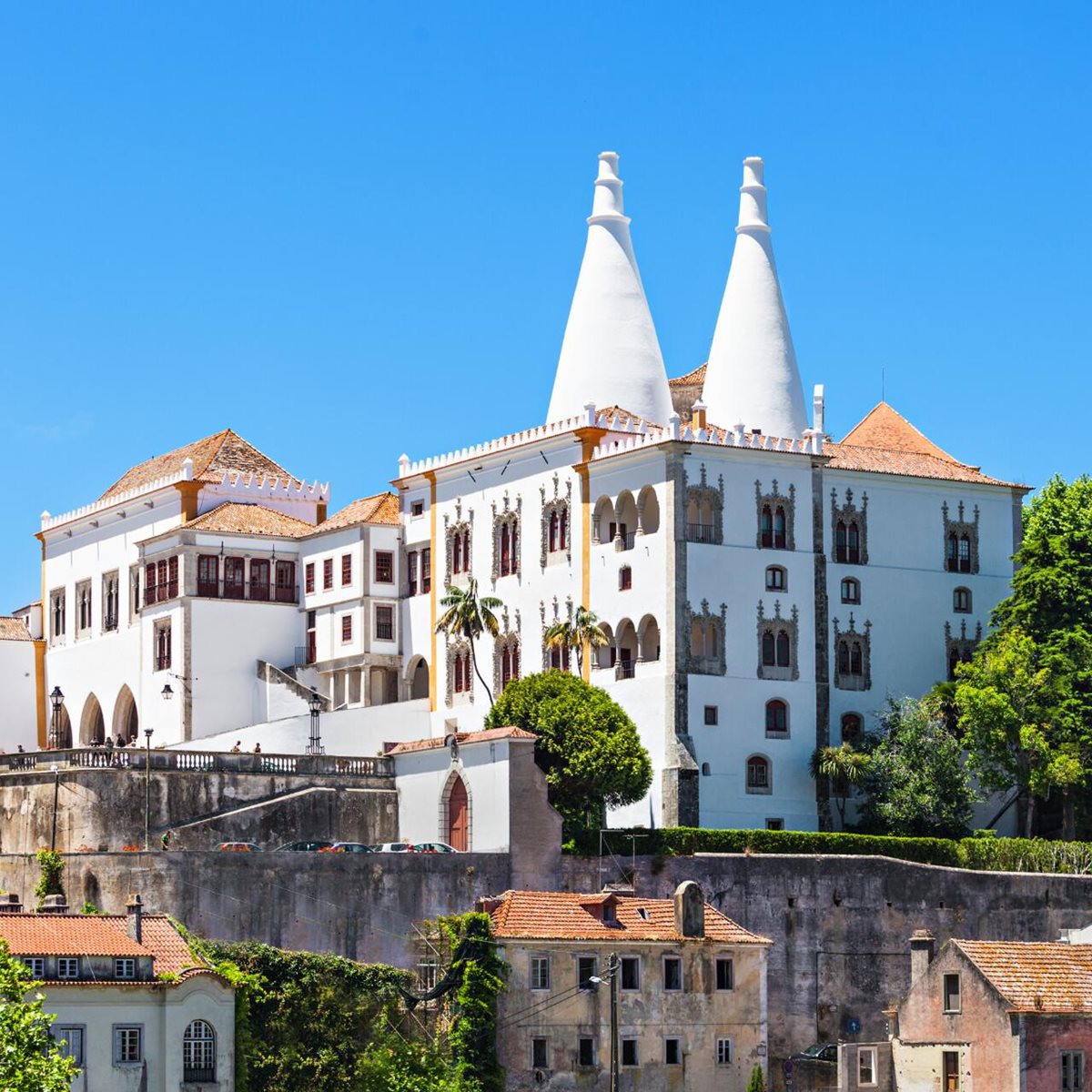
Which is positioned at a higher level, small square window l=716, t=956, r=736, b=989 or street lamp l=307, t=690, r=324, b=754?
street lamp l=307, t=690, r=324, b=754

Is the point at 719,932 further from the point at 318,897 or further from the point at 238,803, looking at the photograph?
the point at 238,803

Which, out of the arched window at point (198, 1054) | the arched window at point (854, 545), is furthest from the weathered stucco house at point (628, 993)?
the arched window at point (854, 545)

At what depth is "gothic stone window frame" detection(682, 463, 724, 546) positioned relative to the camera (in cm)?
8750

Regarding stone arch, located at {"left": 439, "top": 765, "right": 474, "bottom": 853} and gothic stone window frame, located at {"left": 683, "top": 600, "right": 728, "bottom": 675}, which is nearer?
stone arch, located at {"left": 439, "top": 765, "right": 474, "bottom": 853}

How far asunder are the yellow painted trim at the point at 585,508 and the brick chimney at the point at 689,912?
16639mm

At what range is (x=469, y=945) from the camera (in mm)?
71312

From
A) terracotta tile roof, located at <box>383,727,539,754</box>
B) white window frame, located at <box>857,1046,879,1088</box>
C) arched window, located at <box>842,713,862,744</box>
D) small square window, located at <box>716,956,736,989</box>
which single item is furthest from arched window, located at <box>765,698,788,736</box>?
small square window, located at <box>716,956,736,989</box>

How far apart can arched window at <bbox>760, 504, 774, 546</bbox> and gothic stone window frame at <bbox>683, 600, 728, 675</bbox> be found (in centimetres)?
274

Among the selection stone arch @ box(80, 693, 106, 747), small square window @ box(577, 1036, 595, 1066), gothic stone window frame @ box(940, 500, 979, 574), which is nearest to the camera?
small square window @ box(577, 1036, 595, 1066)

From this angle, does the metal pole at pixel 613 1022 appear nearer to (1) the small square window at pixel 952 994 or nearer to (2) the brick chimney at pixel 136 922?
(1) the small square window at pixel 952 994

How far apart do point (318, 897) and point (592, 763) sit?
10867 millimetres

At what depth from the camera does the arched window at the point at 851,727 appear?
8944cm

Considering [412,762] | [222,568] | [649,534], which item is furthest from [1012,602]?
[222,568]

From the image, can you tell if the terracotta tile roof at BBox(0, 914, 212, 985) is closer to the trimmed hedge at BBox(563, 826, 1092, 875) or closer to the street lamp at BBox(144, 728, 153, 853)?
the street lamp at BBox(144, 728, 153, 853)
